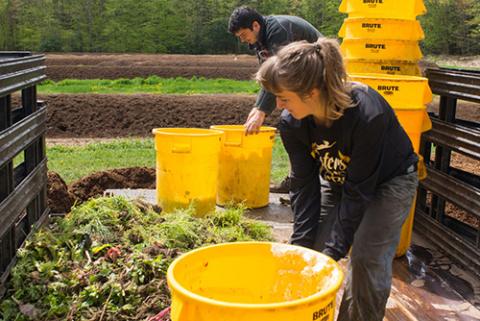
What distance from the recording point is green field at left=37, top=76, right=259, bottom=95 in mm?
19438

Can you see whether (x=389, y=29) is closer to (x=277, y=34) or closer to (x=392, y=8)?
(x=392, y=8)

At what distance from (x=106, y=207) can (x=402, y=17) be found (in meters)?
2.90

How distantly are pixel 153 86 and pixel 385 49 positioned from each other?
649 inches

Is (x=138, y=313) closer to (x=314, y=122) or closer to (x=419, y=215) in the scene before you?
(x=314, y=122)

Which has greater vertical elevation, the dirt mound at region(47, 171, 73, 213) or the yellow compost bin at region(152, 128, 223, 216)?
A: the yellow compost bin at region(152, 128, 223, 216)

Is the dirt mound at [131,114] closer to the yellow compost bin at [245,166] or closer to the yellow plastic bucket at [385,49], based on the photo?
the yellow compost bin at [245,166]

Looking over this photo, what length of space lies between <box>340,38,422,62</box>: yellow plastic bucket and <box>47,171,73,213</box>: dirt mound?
129 inches

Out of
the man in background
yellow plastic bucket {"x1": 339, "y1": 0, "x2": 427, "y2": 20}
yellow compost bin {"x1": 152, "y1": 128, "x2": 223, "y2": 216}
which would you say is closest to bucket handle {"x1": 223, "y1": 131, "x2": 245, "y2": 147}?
yellow compost bin {"x1": 152, "y1": 128, "x2": 223, "y2": 216}

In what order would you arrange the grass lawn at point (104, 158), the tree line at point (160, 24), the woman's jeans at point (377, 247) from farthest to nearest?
1. the tree line at point (160, 24)
2. the grass lawn at point (104, 158)
3. the woman's jeans at point (377, 247)

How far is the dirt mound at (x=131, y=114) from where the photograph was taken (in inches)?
550

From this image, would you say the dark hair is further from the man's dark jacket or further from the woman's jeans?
the woman's jeans

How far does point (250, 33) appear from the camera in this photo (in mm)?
5426

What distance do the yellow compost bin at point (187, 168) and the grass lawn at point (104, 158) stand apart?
2.59 metres

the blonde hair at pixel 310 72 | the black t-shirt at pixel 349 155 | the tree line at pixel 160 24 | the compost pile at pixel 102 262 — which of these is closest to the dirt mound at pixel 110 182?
the compost pile at pixel 102 262
